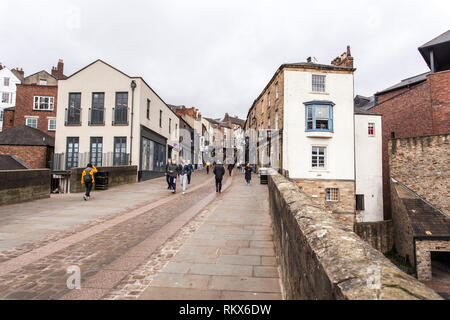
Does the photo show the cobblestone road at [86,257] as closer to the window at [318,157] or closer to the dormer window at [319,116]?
the window at [318,157]

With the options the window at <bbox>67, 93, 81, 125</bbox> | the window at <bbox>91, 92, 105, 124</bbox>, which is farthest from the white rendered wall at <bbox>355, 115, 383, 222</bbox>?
the window at <bbox>67, 93, 81, 125</bbox>

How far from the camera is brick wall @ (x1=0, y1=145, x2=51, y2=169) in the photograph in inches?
766

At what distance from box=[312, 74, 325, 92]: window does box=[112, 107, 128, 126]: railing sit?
16.5 metres

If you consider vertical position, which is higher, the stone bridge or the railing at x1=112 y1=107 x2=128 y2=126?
the railing at x1=112 y1=107 x2=128 y2=126

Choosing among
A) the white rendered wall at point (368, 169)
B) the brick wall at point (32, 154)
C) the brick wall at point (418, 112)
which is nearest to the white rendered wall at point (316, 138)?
the white rendered wall at point (368, 169)

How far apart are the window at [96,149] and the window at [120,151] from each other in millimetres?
1191

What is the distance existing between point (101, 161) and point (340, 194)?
2009cm

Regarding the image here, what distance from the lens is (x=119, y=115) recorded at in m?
19.2

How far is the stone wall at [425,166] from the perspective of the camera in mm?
18703

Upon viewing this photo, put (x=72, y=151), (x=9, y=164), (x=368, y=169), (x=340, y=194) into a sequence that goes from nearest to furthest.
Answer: (x=9, y=164) → (x=72, y=151) → (x=340, y=194) → (x=368, y=169)

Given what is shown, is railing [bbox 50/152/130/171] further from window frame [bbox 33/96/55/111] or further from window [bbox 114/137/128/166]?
window frame [bbox 33/96/55/111]

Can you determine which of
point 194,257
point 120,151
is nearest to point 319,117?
point 120,151

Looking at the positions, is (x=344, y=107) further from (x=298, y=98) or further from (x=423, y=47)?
(x=423, y=47)

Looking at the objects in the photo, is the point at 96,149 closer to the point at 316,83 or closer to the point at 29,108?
the point at 29,108
